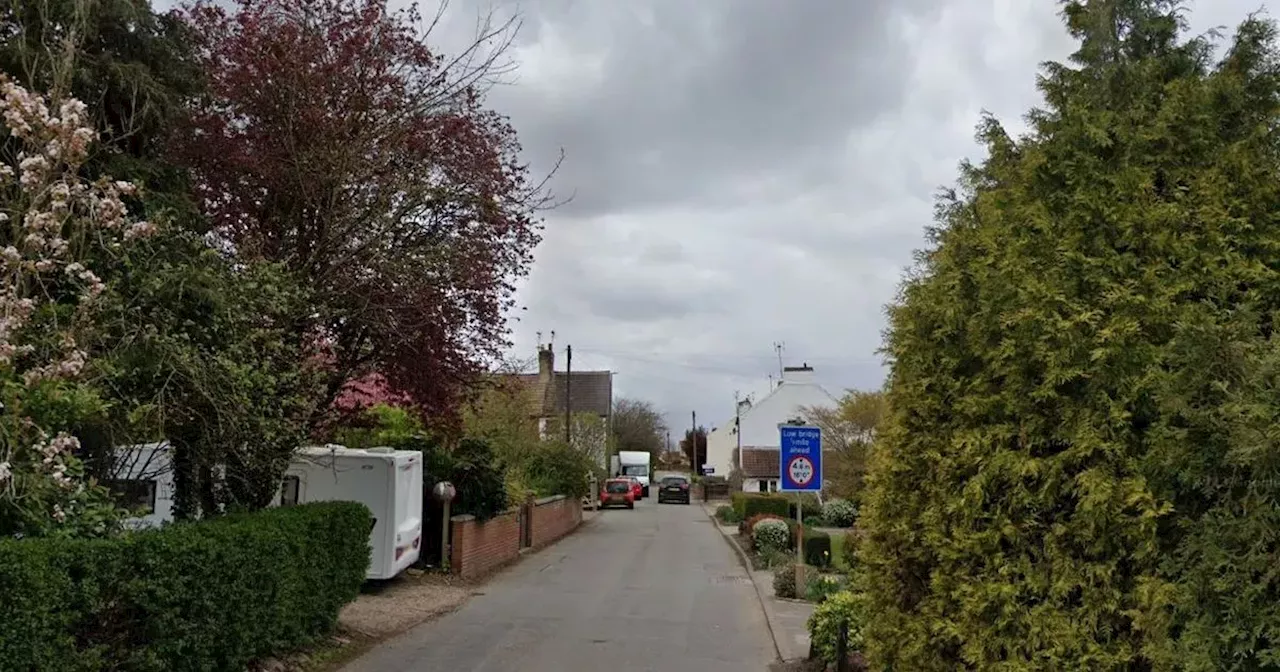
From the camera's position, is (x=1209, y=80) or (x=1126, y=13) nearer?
(x=1209, y=80)

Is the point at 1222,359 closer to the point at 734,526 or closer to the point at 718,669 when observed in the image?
the point at 718,669

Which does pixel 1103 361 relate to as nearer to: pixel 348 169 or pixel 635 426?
pixel 348 169

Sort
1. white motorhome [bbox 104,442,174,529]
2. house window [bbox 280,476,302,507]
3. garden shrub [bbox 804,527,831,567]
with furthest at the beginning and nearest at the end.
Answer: garden shrub [bbox 804,527,831,567], house window [bbox 280,476,302,507], white motorhome [bbox 104,442,174,529]

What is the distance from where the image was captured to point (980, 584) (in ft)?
16.7

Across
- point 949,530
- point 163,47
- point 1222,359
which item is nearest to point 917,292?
point 949,530

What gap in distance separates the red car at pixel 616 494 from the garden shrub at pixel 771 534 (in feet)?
93.2

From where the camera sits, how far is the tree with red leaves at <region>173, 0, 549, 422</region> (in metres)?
11.9

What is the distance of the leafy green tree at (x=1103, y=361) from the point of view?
401 centimetres

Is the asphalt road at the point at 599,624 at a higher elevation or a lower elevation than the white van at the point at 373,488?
lower

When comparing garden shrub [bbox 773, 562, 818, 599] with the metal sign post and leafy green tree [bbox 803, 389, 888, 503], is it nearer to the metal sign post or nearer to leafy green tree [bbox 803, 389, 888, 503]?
the metal sign post

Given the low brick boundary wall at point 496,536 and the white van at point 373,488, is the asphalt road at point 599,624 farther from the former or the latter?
the white van at point 373,488

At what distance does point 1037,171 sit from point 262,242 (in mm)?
8996

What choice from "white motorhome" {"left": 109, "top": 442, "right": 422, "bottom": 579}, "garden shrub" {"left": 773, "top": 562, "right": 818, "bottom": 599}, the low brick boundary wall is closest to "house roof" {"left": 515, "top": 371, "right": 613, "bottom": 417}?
the low brick boundary wall

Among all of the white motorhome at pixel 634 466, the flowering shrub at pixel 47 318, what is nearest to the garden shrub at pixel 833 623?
the flowering shrub at pixel 47 318
